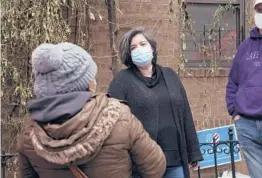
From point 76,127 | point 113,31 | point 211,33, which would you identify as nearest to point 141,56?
point 76,127

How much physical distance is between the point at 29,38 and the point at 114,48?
3.92ft

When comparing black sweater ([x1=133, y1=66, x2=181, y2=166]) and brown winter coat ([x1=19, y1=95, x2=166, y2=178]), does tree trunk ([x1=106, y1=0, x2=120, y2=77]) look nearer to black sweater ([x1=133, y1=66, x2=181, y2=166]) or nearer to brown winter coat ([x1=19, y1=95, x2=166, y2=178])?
black sweater ([x1=133, y1=66, x2=181, y2=166])

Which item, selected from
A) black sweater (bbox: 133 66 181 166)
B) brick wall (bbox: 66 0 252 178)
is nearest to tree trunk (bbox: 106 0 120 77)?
brick wall (bbox: 66 0 252 178)

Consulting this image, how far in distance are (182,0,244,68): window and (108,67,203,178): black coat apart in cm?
366

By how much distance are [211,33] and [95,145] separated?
5.49m

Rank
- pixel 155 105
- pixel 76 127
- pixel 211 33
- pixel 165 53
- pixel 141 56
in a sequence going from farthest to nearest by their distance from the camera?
pixel 211 33
pixel 165 53
pixel 141 56
pixel 155 105
pixel 76 127

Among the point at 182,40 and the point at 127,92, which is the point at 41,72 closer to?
the point at 127,92

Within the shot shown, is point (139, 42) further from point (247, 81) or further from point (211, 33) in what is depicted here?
point (211, 33)

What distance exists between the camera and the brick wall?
7160 millimetres

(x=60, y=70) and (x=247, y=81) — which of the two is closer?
(x=60, y=70)

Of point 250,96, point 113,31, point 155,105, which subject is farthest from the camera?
point 113,31

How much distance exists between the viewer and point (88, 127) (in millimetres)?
2576

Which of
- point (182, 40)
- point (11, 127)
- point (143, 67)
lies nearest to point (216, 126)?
point (182, 40)

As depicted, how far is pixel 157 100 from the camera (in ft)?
12.8
